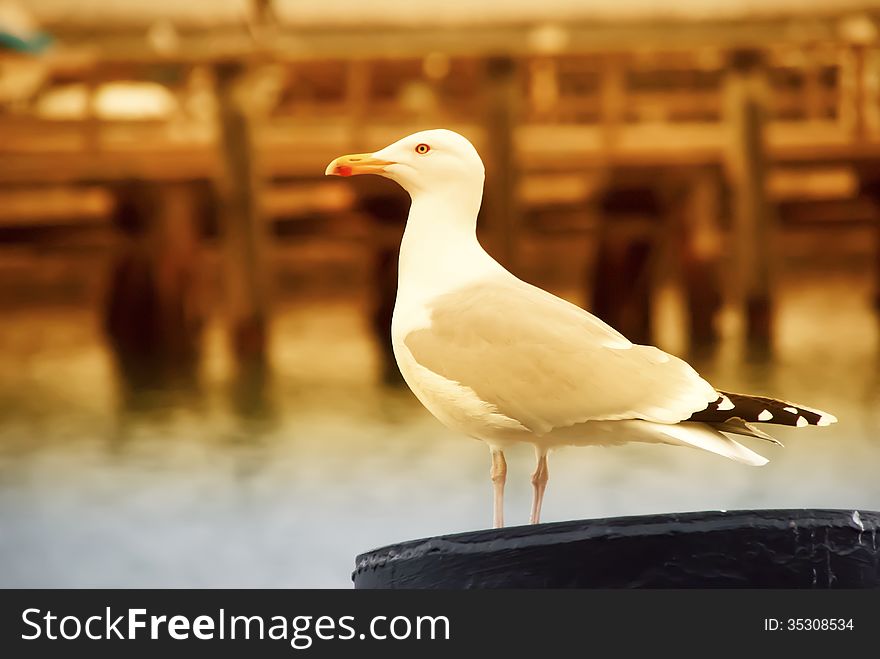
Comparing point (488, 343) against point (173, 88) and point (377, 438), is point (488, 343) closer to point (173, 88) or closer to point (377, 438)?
point (377, 438)

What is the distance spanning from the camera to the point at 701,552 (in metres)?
4.24

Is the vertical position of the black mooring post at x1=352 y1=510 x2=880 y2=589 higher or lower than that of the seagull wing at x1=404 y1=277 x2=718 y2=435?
lower

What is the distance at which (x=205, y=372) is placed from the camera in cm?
1788

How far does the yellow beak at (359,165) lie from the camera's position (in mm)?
4941

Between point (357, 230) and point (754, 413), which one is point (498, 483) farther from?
point (357, 230)

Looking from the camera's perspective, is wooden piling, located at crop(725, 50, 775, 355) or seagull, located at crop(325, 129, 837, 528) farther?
wooden piling, located at crop(725, 50, 775, 355)

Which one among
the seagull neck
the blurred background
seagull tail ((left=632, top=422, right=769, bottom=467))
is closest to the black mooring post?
seagull tail ((left=632, top=422, right=769, bottom=467))

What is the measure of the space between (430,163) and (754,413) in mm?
1087

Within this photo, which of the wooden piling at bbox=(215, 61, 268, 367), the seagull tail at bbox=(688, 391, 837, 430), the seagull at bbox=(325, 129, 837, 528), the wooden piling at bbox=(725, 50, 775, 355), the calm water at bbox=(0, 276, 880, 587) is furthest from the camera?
the wooden piling at bbox=(725, 50, 775, 355)

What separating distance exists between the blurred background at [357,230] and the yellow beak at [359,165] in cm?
614

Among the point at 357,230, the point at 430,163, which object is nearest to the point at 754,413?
the point at 430,163

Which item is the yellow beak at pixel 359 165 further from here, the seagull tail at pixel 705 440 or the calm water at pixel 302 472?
the calm water at pixel 302 472

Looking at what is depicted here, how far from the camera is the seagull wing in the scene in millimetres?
4676

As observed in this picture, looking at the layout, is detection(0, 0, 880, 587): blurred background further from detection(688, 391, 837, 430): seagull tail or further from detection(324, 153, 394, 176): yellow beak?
detection(688, 391, 837, 430): seagull tail
